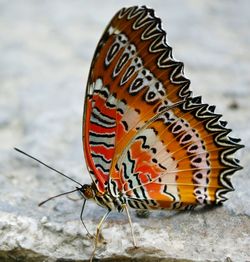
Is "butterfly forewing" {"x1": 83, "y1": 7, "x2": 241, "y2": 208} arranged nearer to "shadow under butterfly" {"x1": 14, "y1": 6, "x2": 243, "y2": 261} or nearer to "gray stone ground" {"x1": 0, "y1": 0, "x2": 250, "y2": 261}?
"shadow under butterfly" {"x1": 14, "y1": 6, "x2": 243, "y2": 261}

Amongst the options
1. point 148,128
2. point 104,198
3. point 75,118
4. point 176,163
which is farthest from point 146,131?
point 75,118

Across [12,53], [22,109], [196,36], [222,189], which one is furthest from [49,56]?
[222,189]

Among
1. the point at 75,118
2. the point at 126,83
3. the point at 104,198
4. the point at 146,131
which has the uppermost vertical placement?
the point at 75,118

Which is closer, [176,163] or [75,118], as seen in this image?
[176,163]

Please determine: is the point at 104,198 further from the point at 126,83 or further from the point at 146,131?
the point at 126,83

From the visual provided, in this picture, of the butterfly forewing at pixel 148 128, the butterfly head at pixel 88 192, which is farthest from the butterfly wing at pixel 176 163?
the butterfly head at pixel 88 192

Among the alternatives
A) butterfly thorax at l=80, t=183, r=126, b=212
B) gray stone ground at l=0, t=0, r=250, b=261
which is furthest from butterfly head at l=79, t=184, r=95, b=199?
gray stone ground at l=0, t=0, r=250, b=261

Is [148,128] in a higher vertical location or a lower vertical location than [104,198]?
higher

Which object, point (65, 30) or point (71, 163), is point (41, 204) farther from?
point (65, 30)

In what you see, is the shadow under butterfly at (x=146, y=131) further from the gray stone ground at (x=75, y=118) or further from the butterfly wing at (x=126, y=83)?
the gray stone ground at (x=75, y=118)
